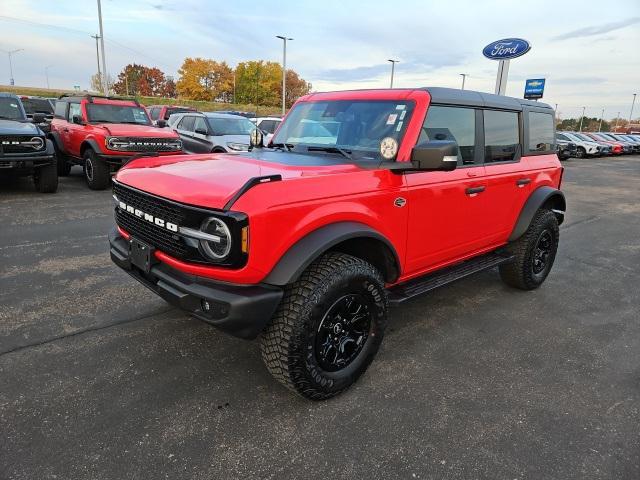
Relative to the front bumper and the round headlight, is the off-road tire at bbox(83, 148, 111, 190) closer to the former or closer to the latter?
the front bumper

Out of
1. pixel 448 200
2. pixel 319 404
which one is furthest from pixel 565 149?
pixel 319 404

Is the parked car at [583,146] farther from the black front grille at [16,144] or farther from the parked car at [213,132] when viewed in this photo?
the black front grille at [16,144]

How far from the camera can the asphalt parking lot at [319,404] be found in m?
2.23

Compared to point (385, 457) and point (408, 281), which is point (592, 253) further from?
point (385, 457)

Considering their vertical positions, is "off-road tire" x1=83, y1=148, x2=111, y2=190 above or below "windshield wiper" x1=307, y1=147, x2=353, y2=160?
below

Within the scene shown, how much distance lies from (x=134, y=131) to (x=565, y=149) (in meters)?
25.4

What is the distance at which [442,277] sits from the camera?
3574mm

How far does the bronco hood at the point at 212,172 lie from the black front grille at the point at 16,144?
20.5ft

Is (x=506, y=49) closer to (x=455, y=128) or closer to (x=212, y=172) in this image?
(x=455, y=128)

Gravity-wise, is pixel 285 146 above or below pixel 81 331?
above

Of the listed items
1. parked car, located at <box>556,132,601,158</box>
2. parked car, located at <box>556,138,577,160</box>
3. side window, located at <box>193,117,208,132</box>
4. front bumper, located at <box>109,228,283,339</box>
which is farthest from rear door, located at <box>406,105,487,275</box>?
parked car, located at <box>556,132,601,158</box>

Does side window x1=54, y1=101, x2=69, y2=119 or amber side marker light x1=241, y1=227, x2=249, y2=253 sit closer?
amber side marker light x1=241, y1=227, x2=249, y2=253

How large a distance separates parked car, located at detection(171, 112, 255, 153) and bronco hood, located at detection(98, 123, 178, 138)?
1.58m

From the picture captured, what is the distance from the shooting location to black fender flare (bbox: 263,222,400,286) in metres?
2.36
